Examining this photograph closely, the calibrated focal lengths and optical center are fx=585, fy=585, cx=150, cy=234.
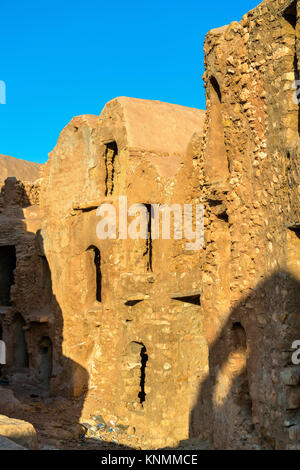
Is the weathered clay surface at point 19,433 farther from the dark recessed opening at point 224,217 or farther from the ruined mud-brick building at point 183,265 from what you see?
the dark recessed opening at point 224,217

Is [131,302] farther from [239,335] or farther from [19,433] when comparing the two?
[19,433]

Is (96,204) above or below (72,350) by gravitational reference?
above

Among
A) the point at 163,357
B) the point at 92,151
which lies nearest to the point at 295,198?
the point at 163,357

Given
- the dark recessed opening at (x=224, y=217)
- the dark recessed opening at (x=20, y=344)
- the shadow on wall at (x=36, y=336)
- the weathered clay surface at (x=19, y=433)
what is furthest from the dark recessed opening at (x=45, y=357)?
the weathered clay surface at (x=19, y=433)

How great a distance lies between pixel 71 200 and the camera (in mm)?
15422

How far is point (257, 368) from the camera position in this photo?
6777 mm

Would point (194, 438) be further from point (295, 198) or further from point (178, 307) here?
point (295, 198)

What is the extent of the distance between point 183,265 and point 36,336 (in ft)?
24.8

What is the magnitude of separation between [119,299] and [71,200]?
3.78 meters

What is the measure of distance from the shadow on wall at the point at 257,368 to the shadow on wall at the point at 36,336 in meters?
7.02

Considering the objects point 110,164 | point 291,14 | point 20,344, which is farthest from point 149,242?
point 20,344

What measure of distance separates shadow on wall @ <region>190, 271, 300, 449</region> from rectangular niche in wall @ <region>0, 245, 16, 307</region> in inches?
515

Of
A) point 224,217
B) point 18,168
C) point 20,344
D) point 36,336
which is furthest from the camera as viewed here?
point 18,168

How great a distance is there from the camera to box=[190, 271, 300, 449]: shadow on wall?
608cm
